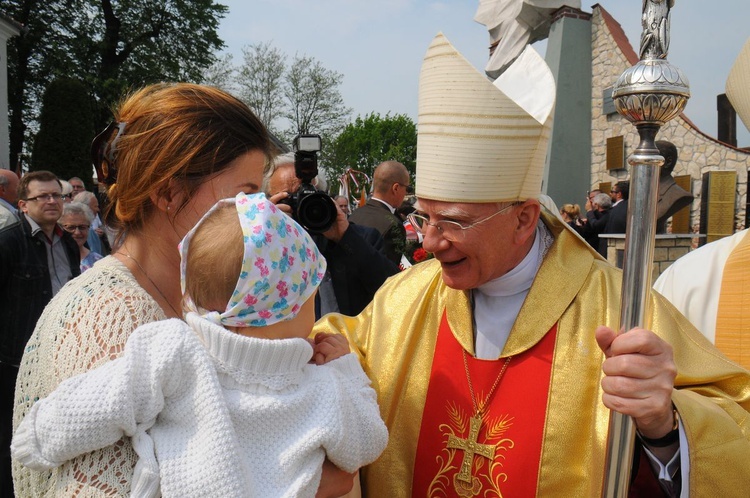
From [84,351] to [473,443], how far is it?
45.0 inches

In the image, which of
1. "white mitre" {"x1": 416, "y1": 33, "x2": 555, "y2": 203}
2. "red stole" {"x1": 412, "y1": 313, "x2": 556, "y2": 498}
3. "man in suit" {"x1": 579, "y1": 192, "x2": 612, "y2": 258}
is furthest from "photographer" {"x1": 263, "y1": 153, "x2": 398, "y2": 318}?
"man in suit" {"x1": 579, "y1": 192, "x2": 612, "y2": 258}

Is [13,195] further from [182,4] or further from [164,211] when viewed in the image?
[182,4]

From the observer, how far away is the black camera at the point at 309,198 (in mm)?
3033

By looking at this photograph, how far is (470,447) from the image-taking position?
1.99 metres

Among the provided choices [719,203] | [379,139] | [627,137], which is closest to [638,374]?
[719,203]

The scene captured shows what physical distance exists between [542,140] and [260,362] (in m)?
1.23

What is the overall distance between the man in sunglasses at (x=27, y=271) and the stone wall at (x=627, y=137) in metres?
9.17

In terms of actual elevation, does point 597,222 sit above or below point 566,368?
above

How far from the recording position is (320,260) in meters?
1.53

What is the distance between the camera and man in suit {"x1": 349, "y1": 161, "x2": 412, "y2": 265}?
5.12m

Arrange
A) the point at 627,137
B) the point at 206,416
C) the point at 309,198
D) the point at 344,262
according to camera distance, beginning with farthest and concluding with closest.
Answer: the point at 627,137
the point at 344,262
the point at 309,198
the point at 206,416

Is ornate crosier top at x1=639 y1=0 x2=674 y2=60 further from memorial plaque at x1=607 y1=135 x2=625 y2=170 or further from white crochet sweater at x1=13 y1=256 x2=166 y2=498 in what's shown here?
memorial plaque at x1=607 y1=135 x2=625 y2=170

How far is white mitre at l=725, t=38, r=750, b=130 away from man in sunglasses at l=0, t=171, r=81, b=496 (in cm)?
378

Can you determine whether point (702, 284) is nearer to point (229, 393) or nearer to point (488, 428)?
point (488, 428)
